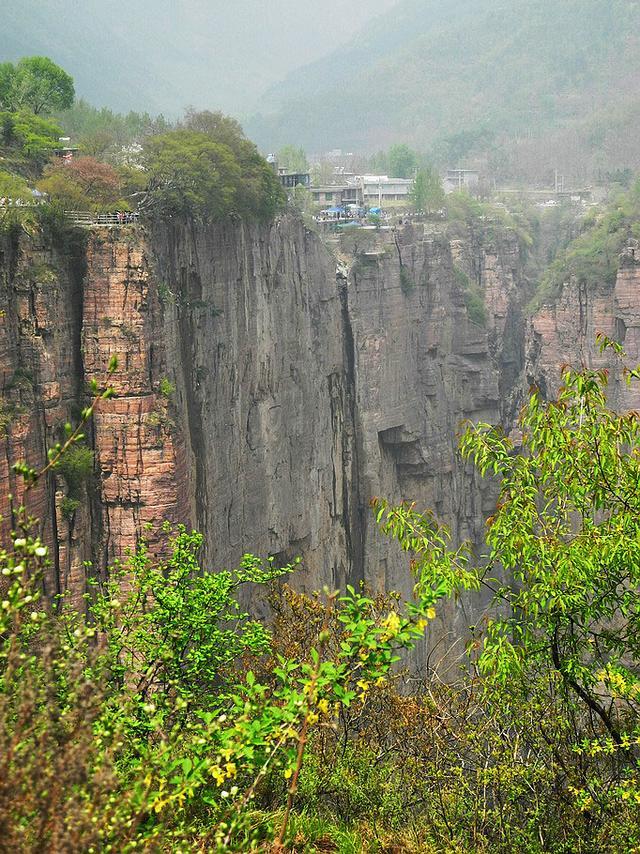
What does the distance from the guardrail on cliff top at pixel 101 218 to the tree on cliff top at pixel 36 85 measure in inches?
430

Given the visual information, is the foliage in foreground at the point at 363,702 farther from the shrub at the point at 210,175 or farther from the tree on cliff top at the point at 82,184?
the shrub at the point at 210,175

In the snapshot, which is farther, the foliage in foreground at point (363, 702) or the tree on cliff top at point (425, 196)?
the tree on cliff top at point (425, 196)

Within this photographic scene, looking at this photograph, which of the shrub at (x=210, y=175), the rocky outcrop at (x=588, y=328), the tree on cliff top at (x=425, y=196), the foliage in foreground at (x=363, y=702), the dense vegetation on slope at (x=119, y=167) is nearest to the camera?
the foliage in foreground at (x=363, y=702)

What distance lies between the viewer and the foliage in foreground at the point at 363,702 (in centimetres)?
757

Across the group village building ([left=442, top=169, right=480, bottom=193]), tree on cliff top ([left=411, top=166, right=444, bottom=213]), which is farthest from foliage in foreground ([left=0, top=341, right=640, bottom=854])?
village building ([left=442, top=169, right=480, bottom=193])

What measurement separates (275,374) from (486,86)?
155 meters

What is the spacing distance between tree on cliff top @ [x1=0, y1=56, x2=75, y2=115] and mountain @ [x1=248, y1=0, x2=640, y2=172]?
113 m

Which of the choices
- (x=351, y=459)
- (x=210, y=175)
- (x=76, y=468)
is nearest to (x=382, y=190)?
(x=351, y=459)

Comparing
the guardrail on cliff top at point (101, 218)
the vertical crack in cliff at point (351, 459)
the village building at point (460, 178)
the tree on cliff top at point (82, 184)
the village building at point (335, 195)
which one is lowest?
the vertical crack in cliff at point (351, 459)

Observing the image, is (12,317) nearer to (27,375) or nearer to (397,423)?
(27,375)

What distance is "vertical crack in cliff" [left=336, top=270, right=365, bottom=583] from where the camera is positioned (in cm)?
3972

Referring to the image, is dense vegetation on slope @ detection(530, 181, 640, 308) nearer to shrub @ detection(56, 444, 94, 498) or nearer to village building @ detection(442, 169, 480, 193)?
shrub @ detection(56, 444, 94, 498)

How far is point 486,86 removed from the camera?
178m

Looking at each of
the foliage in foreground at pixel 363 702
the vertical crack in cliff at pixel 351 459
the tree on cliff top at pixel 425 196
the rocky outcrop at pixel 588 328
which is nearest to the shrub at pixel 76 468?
the foliage in foreground at pixel 363 702
